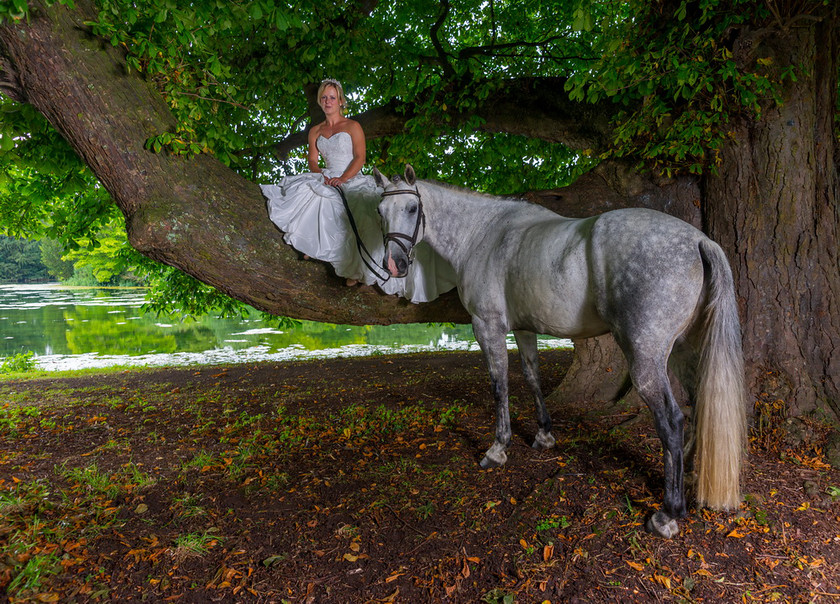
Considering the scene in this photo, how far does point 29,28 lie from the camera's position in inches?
158

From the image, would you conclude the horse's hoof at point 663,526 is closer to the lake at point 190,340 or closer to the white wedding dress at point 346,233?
the white wedding dress at point 346,233

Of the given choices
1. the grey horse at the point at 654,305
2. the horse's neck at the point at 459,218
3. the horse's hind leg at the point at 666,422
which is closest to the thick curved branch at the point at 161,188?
the horse's neck at the point at 459,218

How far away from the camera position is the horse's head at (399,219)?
3.83 m

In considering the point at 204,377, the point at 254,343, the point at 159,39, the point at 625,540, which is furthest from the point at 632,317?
the point at 254,343

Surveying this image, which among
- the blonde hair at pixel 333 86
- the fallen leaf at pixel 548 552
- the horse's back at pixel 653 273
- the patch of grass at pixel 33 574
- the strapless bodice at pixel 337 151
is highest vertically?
the blonde hair at pixel 333 86

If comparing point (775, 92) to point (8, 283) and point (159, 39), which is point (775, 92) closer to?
point (159, 39)

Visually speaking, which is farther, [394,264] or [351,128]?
[351,128]

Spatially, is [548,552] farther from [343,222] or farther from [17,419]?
[17,419]

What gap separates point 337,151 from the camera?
4879mm

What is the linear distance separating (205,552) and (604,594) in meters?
2.35

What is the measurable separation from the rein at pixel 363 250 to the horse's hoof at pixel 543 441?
2060mm

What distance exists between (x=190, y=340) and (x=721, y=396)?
18.3 m

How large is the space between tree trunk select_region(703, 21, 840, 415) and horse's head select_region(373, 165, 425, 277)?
2832 mm

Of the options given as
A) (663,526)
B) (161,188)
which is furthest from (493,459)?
(161,188)
